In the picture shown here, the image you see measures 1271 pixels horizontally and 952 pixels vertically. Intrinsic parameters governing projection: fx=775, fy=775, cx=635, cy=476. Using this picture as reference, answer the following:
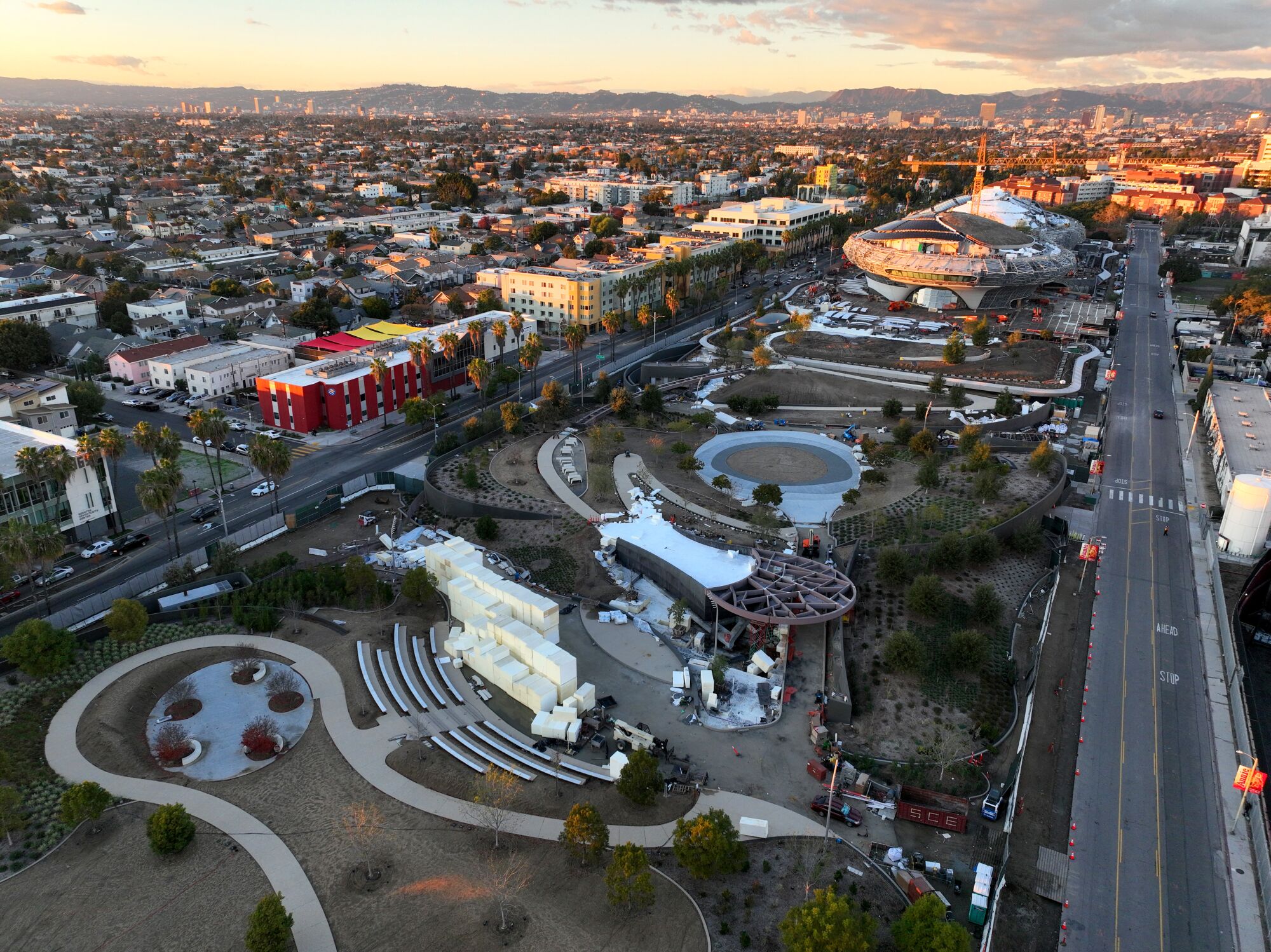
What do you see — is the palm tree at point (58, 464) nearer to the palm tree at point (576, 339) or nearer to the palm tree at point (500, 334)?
the palm tree at point (576, 339)

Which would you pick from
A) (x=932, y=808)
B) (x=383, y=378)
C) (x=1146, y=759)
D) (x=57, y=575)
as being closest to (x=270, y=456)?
(x=57, y=575)

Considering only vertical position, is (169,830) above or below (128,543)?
above

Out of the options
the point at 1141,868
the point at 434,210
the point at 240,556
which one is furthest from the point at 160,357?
the point at 434,210

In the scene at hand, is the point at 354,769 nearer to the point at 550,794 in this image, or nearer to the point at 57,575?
the point at 550,794

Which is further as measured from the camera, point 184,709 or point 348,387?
point 348,387

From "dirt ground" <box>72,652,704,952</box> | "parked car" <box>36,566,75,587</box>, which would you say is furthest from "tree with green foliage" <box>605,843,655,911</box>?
Answer: "parked car" <box>36,566,75,587</box>

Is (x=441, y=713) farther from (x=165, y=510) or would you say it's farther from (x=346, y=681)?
(x=165, y=510)

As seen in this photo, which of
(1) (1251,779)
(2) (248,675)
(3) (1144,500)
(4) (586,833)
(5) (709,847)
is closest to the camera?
(5) (709,847)

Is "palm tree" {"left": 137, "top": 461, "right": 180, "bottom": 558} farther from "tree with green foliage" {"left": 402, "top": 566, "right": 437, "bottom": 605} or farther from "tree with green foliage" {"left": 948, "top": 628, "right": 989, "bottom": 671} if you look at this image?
"tree with green foliage" {"left": 948, "top": 628, "right": 989, "bottom": 671}
